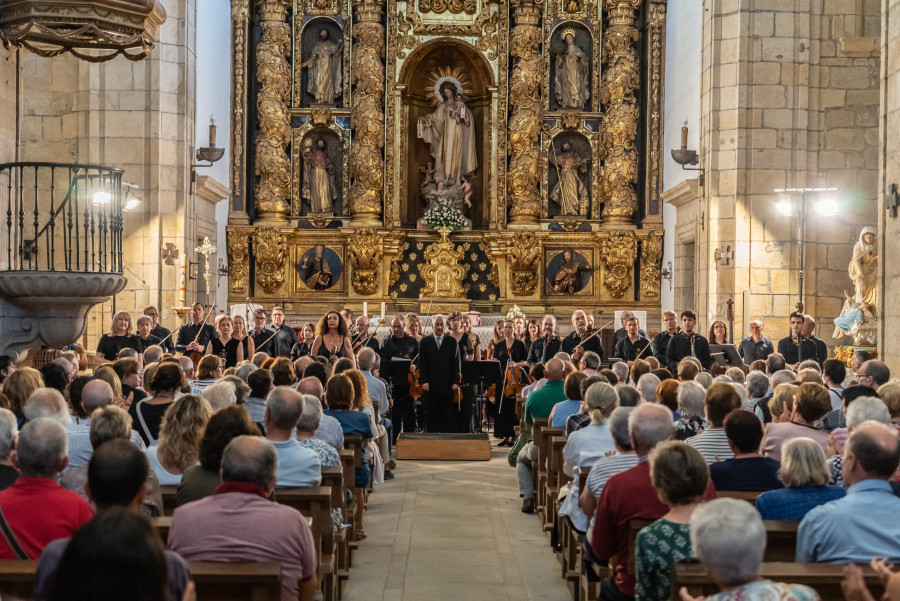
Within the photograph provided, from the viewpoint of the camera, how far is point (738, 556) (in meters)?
2.80

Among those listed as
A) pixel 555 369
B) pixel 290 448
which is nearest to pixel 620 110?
pixel 555 369

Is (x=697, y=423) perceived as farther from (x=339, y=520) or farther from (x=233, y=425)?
(x=233, y=425)

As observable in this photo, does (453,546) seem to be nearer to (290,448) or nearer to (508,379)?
(290,448)

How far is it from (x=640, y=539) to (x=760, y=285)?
445 inches

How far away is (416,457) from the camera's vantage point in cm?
1138

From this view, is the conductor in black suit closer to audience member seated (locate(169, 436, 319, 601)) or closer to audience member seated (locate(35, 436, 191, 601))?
audience member seated (locate(169, 436, 319, 601))

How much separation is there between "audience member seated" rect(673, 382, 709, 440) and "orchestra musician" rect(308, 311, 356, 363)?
5.41 metres

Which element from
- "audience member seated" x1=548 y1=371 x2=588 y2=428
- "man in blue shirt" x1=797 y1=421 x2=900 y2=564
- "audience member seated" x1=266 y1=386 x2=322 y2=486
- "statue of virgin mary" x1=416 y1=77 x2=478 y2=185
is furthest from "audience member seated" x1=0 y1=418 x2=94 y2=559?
"statue of virgin mary" x1=416 y1=77 x2=478 y2=185

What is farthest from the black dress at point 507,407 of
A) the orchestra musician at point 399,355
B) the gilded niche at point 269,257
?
the gilded niche at point 269,257

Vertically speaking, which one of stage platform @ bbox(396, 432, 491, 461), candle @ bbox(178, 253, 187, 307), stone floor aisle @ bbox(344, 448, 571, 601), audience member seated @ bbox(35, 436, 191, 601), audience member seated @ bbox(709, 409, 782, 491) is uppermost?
candle @ bbox(178, 253, 187, 307)

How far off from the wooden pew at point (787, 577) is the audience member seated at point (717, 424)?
2.05 meters

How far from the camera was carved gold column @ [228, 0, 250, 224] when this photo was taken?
18578 mm

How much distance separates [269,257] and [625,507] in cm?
1469

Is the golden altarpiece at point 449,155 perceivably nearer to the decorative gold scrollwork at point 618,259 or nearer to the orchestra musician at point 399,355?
the decorative gold scrollwork at point 618,259
